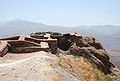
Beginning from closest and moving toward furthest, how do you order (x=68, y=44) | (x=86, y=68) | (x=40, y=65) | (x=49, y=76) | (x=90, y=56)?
1. (x=49, y=76)
2. (x=40, y=65)
3. (x=86, y=68)
4. (x=90, y=56)
5. (x=68, y=44)

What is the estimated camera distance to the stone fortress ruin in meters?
20.0

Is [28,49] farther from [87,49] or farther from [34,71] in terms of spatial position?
[87,49]

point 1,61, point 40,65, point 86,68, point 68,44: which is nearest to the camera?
point 40,65

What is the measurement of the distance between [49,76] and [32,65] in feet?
6.29

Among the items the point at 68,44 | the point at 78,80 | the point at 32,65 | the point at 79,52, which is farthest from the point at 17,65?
the point at 68,44

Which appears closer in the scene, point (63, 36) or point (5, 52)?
point (5, 52)

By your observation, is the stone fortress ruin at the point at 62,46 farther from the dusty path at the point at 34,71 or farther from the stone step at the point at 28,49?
the dusty path at the point at 34,71

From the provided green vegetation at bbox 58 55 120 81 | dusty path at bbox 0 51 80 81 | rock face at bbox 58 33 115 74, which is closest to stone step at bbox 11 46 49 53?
green vegetation at bbox 58 55 120 81

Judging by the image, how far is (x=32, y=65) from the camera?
1431 cm

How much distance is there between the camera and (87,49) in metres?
25.3

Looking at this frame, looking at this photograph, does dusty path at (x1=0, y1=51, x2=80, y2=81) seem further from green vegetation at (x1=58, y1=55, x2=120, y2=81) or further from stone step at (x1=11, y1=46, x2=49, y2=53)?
stone step at (x1=11, y1=46, x2=49, y2=53)

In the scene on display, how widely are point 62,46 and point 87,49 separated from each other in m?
4.44

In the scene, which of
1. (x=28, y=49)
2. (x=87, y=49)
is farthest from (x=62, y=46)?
(x=28, y=49)

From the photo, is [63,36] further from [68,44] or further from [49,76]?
[49,76]
